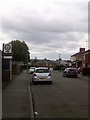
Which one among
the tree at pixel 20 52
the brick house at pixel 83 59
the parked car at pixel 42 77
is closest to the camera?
the parked car at pixel 42 77

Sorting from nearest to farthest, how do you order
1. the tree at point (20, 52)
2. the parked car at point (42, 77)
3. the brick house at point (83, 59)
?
the parked car at point (42, 77) < the brick house at point (83, 59) < the tree at point (20, 52)

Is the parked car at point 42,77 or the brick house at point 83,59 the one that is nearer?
the parked car at point 42,77

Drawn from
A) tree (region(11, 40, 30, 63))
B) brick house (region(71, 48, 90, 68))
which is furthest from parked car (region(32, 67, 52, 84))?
tree (region(11, 40, 30, 63))

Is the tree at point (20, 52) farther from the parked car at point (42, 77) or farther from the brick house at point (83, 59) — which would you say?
the parked car at point (42, 77)

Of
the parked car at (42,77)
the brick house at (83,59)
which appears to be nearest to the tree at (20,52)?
the brick house at (83,59)

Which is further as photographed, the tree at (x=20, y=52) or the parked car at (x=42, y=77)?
the tree at (x=20, y=52)

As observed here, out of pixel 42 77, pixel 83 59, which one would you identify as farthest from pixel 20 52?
pixel 42 77

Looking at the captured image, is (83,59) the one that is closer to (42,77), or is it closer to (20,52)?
(20,52)

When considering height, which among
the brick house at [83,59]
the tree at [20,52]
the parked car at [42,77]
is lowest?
the parked car at [42,77]

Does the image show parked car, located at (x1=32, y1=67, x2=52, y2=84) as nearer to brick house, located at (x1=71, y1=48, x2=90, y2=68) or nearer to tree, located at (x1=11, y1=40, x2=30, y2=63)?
brick house, located at (x1=71, y1=48, x2=90, y2=68)

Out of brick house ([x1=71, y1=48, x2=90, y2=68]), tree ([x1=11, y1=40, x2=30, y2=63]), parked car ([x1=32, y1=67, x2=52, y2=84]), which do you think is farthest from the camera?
tree ([x1=11, y1=40, x2=30, y2=63])

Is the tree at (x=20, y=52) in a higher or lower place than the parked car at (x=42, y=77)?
higher

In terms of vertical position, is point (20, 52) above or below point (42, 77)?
above

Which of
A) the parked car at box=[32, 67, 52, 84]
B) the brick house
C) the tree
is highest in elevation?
the tree
